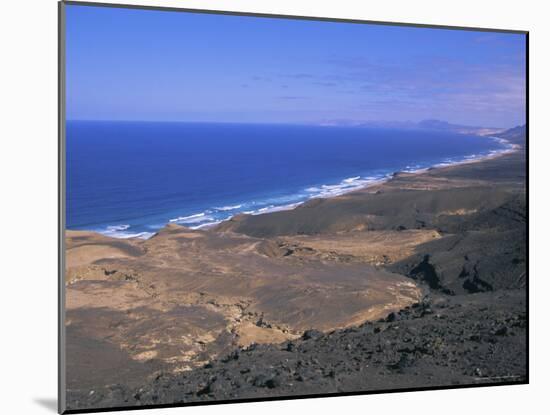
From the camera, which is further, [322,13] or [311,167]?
[311,167]

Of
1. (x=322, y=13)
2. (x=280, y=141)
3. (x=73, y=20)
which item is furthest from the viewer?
(x=280, y=141)

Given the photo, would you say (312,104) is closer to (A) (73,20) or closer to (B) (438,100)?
(B) (438,100)

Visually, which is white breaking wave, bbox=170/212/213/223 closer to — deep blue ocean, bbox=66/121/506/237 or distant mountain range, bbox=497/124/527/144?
deep blue ocean, bbox=66/121/506/237

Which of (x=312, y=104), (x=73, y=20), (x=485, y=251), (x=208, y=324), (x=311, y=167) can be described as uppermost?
(x=73, y=20)

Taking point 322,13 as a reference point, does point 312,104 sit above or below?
below

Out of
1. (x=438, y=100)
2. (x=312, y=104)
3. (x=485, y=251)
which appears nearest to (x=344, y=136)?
(x=312, y=104)
